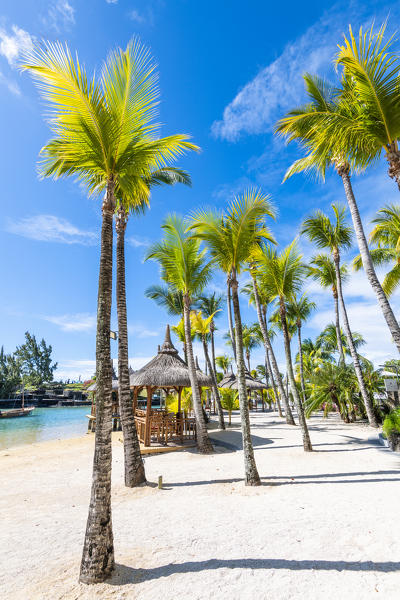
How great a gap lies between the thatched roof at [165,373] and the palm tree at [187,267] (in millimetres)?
1764

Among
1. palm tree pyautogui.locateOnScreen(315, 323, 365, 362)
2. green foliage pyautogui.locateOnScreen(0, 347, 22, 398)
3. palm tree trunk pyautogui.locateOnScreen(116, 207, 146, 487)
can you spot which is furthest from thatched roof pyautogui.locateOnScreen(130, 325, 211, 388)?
green foliage pyautogui.locateOnScreen(0, 347, 22, 398)

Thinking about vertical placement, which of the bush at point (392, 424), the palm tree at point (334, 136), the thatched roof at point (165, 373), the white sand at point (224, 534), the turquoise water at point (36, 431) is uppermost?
the palm tree at point (334, 136)

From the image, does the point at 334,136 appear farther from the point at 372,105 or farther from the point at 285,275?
the point at 285,275

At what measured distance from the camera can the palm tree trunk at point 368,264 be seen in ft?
24.3

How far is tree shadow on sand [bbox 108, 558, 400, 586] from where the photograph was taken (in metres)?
3.35

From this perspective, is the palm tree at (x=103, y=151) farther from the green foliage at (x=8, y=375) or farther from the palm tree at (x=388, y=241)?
the green foliage at (x=8, y=375)

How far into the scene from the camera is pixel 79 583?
11.1ft

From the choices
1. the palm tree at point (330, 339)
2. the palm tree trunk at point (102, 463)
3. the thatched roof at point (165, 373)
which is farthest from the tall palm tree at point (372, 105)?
the palm tree at point (330, 339)

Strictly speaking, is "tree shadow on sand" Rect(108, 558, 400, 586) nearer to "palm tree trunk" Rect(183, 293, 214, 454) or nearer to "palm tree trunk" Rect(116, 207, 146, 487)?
"palm tree trunk" Rect(116, 207, 146, 487)

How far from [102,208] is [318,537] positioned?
19.7ft

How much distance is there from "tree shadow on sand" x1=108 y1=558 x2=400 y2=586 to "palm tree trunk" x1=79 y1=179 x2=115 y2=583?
0.25m

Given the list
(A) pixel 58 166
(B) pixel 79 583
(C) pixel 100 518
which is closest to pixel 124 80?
(A) pixel 58 166

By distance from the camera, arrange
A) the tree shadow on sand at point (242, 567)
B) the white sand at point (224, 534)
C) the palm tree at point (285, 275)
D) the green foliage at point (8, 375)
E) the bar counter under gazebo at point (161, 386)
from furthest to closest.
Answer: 1. the green foliage at point (8, 375)
2. the bar counter under gazebo at point (161, 386)
3. the palm tree at point (285, 275)
4. the tree shadow on sand at point (242, 567)
5. the white sand at point (224, 534)

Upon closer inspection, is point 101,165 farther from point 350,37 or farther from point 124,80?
point 350,37
